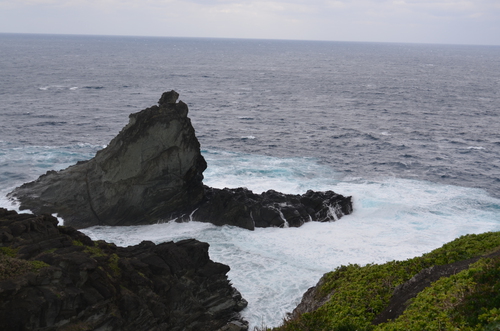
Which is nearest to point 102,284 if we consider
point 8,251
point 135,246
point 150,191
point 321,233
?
point 8,251

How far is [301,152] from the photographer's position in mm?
66000

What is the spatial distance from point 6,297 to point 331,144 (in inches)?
2237

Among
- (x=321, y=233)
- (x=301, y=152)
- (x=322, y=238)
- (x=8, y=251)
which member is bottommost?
(x=322, y=238)

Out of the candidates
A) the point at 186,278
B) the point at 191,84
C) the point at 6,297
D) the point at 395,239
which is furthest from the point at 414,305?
the point at 191,84

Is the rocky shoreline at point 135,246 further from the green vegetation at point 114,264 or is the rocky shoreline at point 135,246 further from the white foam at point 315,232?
the white foam at point 315,232

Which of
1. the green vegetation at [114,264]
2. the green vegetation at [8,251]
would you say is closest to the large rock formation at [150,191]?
the green vegetation at [114,264]

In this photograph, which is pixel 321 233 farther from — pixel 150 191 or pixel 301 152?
pixel 301 152

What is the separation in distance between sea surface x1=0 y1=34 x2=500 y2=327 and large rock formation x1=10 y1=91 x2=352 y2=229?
1.45 meters

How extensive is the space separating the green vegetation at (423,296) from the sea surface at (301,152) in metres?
7.45

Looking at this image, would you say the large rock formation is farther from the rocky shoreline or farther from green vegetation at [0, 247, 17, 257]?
green vegetation at [0, 247, 17, 257]

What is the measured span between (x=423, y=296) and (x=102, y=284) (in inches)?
602

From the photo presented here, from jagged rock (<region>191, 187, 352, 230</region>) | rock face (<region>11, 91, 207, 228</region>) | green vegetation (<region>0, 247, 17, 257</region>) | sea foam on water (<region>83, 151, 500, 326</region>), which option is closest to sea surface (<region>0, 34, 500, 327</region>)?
sea foam on water (<region>83, 151, 500, 326</region>)

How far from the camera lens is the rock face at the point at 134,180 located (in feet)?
133

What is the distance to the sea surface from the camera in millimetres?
36469
